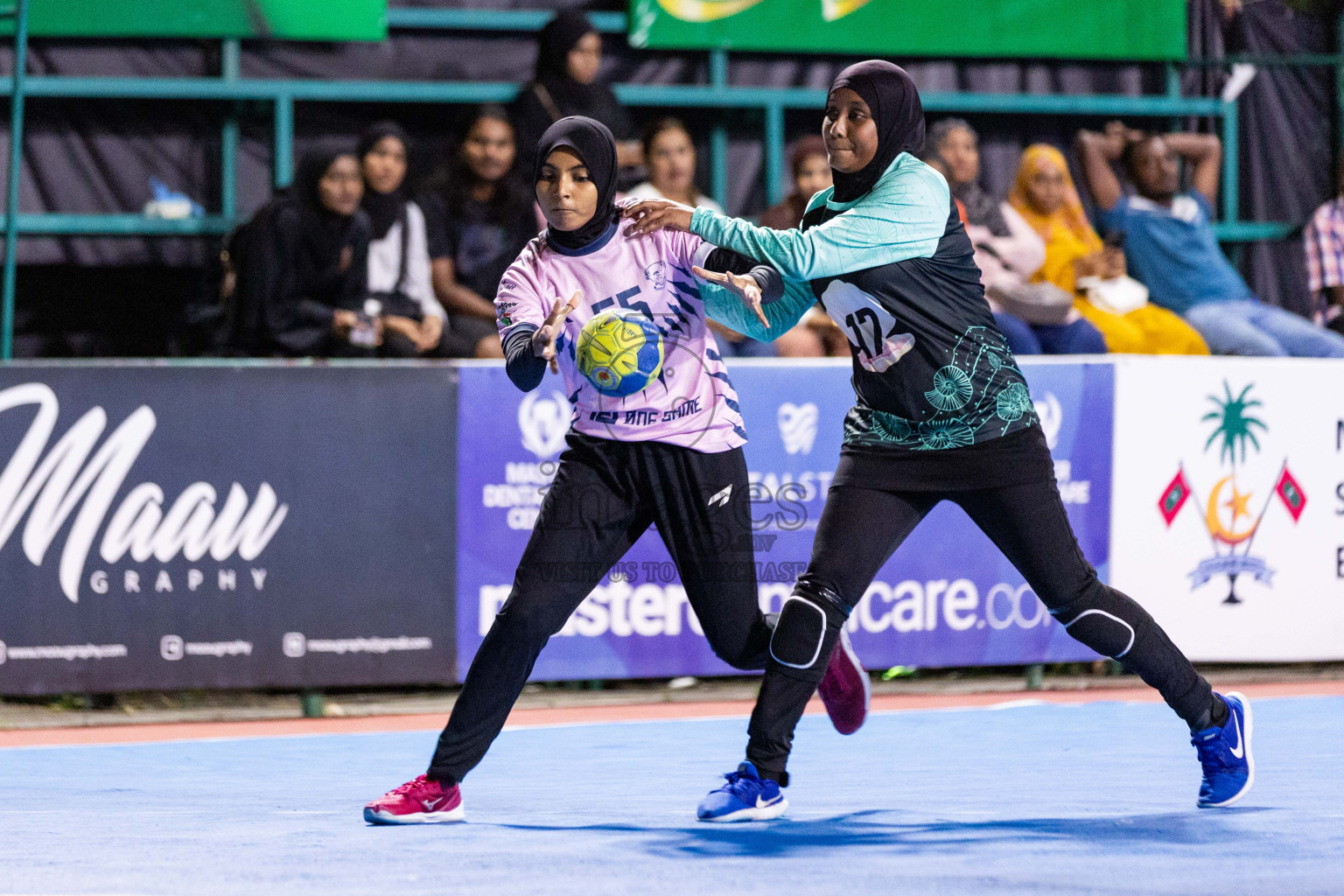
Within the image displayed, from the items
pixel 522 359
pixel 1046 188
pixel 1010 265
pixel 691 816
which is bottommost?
pixel 691 816

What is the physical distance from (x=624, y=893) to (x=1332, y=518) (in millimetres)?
5654

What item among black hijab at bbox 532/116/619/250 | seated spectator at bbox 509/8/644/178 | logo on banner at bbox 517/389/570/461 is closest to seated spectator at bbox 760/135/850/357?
seated spectator at bbox 509/8/644/178

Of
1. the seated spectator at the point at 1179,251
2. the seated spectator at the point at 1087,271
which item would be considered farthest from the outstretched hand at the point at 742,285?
the seated spectator at the point at 1179,251

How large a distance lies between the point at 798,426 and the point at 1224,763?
315 cm

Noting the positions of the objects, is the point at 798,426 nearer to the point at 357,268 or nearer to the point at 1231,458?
the point at 1231,458

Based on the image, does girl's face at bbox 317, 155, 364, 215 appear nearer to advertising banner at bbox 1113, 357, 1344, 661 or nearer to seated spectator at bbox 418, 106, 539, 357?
seated spectator at bbox 418, 106, 539, 357

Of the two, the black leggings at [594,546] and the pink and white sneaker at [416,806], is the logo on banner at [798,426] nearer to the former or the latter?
the black leggings at [594,546]

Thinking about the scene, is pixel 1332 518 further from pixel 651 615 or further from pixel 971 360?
pixel 971 360

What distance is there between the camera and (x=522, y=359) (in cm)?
454

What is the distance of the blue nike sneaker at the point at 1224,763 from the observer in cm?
493

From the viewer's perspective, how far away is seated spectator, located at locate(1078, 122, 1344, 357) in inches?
379

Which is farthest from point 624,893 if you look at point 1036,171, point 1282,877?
point 1036,171

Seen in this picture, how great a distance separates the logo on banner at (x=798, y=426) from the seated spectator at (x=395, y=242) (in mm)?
2040

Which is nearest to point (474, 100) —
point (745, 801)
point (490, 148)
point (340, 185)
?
point (490, 148)
